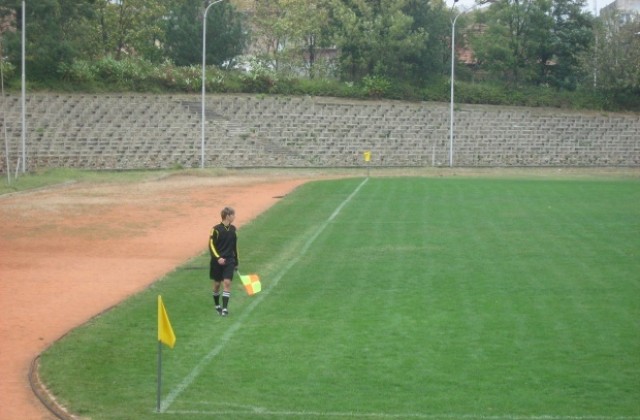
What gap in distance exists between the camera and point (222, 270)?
15.8 meters

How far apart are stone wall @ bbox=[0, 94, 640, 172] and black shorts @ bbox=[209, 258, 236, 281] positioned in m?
40.9

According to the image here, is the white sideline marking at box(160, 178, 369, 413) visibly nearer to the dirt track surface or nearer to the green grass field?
the green grass field

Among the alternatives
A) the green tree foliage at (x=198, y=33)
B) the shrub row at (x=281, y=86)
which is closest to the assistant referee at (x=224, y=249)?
the shrub row at (x=281, y=86)

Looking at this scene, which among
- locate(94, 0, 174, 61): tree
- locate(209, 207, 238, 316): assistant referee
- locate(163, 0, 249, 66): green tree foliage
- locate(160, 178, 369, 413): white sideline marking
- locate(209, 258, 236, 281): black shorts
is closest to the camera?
locate(160, 178, 369, 413): white sideline marking

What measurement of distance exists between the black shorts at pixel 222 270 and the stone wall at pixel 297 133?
4087 centimetres

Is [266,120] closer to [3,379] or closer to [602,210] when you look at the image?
[602,210]

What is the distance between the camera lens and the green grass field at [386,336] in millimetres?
10969

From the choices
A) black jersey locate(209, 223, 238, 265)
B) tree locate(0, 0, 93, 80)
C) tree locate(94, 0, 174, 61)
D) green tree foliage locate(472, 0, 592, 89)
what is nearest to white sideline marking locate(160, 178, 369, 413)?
black jersey locate(209, 223, 238, 265)

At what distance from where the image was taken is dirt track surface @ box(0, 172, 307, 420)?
14.7 metres

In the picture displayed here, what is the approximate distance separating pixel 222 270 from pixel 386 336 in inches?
122

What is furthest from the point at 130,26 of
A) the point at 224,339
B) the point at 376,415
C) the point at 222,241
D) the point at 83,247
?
the point at 376,415

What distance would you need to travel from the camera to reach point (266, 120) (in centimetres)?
6334

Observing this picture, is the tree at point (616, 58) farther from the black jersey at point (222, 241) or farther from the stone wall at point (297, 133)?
the black jersey at point (222, 241)

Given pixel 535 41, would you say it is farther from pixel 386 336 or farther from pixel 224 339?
pixel 224 339
